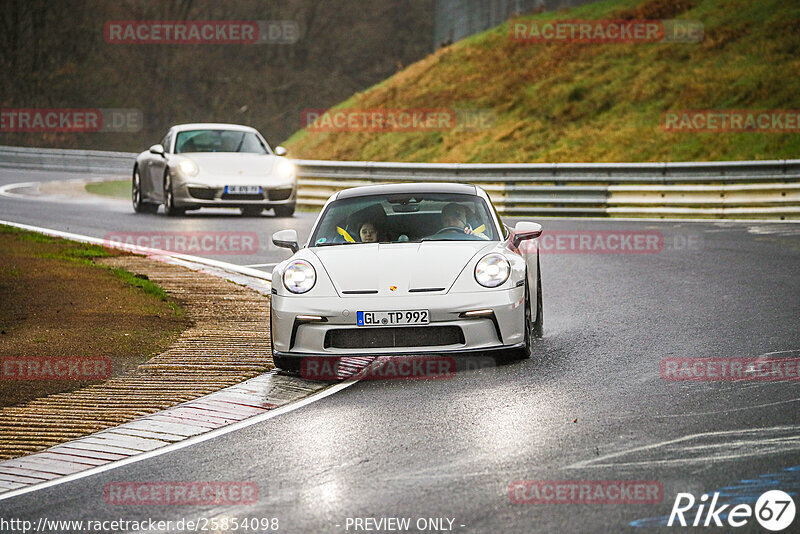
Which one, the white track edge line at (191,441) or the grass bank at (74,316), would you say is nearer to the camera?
the white track edge line at (191,441)

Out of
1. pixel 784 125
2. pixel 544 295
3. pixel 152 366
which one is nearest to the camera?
pixel 152 366

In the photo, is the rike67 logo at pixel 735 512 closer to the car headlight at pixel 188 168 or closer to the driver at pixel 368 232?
the driver at pixel 368 232

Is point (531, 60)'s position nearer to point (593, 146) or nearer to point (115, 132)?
point (593, 146)

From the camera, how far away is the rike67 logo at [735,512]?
4688 mm

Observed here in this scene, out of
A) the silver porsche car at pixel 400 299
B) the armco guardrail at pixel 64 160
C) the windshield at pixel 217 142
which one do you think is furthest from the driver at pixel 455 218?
the armco guardrail at pixel 64 160

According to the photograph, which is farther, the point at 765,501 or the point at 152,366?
the point at 152,366

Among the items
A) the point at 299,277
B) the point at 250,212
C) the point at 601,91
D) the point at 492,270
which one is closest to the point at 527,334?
the point at 492,270

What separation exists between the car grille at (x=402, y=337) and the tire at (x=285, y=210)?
12256 mm

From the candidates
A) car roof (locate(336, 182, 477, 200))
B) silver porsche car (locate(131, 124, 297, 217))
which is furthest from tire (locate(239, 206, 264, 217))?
car roof (locate(336, 182, 477, 200))

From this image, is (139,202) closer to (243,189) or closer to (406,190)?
(243,189)

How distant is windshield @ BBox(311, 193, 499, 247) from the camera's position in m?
8.90

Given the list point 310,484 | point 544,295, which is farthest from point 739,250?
point 310,484

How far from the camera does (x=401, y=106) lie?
116 feet

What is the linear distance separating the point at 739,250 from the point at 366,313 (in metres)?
8.55
